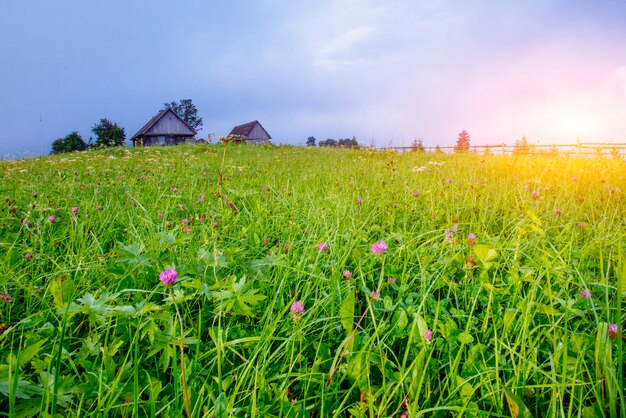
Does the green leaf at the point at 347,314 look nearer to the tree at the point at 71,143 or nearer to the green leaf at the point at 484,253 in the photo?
the green leaf at the point at 484,253

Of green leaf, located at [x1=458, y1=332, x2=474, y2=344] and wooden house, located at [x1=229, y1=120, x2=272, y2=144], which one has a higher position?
wooden house, located at [x1=229, y1=120, x2=272, y2=144]

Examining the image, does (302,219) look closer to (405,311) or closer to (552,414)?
(405,311)

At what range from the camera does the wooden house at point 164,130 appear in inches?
1646

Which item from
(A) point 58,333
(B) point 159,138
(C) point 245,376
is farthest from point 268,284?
(B) point 159,138

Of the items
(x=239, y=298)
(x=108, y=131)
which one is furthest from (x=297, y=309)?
(x=108, y=131)

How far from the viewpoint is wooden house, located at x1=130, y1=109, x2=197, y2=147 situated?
137ft

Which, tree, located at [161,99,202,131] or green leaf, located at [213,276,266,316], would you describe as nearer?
green leaf, located at [213,276,266,316]

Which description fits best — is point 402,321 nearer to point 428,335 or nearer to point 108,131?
point 428,335

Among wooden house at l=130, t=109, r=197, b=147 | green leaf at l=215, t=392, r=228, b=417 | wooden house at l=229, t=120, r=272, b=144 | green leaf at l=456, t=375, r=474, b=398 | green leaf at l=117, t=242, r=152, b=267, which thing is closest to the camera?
green leaf at l=215, t=392, r=228, b=417

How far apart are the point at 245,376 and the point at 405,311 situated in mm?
656

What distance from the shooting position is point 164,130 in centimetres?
4253

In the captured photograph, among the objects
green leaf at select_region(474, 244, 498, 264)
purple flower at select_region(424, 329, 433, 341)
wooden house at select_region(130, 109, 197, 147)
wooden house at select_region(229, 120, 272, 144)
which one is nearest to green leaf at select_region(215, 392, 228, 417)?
purple flower at select_region(424, 329, 433, 341)

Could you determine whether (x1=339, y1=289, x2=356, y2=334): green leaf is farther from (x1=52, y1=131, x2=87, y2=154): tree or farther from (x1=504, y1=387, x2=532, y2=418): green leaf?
→ (x1=52, y1=131, x2=87, y2=154): tree

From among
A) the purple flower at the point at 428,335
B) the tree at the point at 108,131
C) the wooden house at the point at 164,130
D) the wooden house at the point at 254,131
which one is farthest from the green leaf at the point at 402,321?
the tree at the point at 108,131
